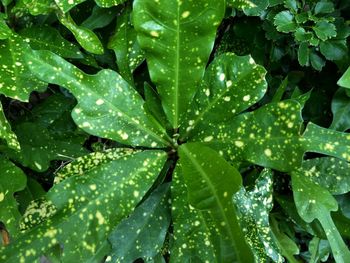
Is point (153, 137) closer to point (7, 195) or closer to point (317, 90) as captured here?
point (7, 195)

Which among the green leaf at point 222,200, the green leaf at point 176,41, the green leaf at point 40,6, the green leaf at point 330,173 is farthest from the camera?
the green leaf at point 330,173

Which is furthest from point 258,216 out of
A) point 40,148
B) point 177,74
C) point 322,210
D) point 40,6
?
point 40,6

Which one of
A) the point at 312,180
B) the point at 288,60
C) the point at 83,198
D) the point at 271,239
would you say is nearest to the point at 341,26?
the point at 288,60

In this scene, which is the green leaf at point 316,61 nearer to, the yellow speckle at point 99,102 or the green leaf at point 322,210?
the green leaf at point 322,210

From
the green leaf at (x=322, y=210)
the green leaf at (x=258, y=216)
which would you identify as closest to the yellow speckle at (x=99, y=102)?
the green leaf at (x=258, y=216)

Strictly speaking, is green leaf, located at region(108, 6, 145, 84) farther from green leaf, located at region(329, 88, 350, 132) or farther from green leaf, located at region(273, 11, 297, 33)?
green leaf, located at region(329, 88, 350, 132)

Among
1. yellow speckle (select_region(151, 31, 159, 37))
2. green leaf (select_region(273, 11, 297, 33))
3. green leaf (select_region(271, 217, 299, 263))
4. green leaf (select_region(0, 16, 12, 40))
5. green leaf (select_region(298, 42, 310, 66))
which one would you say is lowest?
green leaf (select_region(271, 217, 299, 263))

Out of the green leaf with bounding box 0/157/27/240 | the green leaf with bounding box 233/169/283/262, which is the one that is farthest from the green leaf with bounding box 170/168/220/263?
the green leaf with bounding box 0/157/27/240
